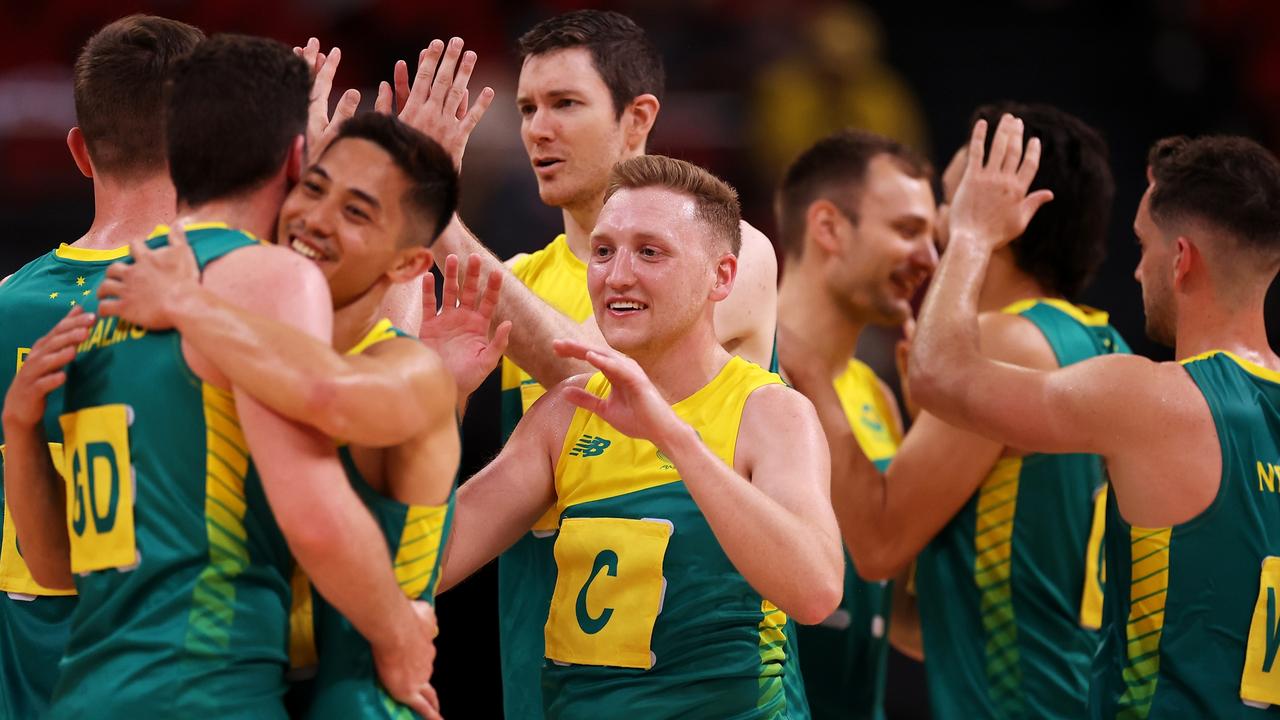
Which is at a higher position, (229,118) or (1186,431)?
(229,118)

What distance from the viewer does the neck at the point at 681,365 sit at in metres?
4.25

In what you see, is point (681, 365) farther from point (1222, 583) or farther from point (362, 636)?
point (1222, 583)

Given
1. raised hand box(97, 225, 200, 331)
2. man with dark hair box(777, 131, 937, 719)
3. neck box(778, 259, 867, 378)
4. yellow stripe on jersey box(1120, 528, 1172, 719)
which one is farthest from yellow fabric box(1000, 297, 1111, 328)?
raised hand box(97, 225, 200, 331)

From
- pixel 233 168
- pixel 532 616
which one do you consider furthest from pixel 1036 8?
pixel 233 168

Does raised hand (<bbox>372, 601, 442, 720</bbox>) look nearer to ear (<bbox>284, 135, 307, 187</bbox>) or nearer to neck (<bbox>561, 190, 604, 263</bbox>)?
ear (<bbox>284, 135, 307, 187</bbox>)

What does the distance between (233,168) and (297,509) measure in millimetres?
799

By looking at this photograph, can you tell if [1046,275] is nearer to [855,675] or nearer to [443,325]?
[855,675]

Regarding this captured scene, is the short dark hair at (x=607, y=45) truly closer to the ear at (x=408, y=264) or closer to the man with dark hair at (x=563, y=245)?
the man with dark hair at (x=563, y=245)

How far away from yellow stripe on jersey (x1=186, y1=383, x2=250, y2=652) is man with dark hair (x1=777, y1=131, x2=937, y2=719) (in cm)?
331

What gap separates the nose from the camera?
4172 mm

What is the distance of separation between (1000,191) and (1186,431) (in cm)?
120

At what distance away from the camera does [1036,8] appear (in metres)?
14.3

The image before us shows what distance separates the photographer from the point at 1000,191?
5.27m

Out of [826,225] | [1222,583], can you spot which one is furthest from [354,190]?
[826,225]
